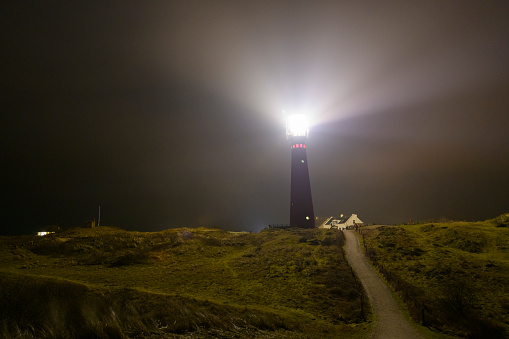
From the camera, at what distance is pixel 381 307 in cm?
1734

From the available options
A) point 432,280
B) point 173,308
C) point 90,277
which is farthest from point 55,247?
point 432,280

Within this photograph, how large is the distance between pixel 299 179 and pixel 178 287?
105ft

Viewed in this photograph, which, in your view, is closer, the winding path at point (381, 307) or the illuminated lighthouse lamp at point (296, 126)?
the winding path at point (381, 307)

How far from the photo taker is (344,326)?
1512 cm

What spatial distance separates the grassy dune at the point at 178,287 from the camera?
1096 centimetres

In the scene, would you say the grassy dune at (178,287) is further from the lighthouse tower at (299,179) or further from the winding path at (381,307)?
the lighthouse tower at (299,179)

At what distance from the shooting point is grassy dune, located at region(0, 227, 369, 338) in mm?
10961

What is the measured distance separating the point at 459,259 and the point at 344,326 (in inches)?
641

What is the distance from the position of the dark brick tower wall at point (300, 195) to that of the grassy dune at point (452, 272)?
41.1 ft

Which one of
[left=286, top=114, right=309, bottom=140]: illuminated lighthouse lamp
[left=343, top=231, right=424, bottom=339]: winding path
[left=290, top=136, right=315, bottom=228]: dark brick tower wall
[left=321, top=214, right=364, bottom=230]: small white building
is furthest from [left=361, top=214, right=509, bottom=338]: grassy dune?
[left=321, top=214, right=364, bottom=230]: small white building

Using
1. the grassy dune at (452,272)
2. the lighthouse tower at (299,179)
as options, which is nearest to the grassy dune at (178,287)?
the grassy dune at (452,272)

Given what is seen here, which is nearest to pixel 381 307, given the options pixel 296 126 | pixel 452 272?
pixel 452 272

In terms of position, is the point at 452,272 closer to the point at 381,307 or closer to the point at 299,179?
the point at 381,307

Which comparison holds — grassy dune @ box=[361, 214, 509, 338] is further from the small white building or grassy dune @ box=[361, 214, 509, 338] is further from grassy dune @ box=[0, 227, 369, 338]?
the small white building
